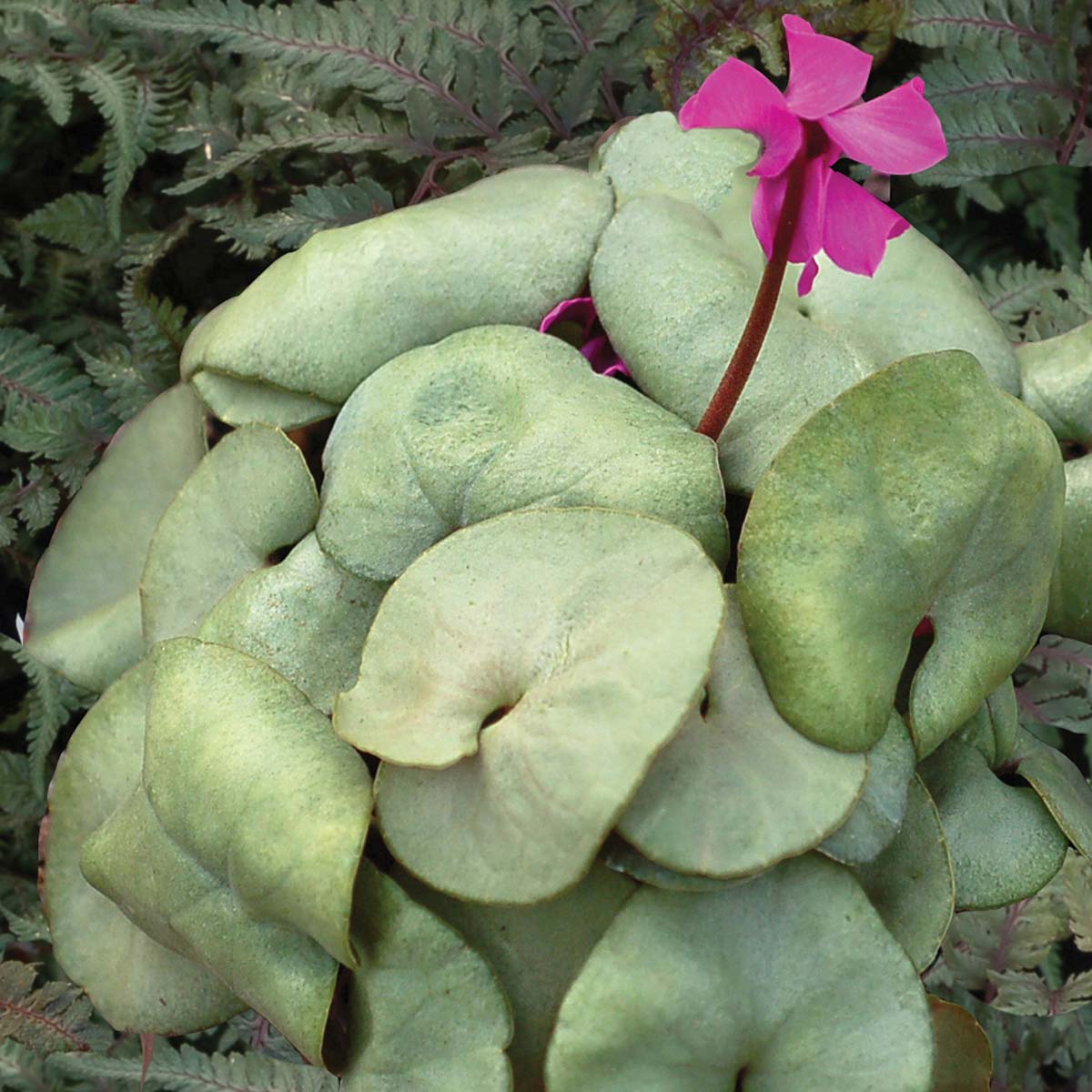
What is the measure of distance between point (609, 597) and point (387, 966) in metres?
0.21

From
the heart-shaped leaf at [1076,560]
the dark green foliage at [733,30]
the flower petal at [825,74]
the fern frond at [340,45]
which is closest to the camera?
the flower petal at [825,74]

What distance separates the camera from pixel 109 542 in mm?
863

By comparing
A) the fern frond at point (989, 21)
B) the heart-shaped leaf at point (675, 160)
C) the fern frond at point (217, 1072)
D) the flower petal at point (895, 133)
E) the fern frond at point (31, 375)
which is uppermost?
the flower petal at point (895, 133)

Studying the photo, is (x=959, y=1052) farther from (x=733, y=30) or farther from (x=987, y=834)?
(x=733, y=30)

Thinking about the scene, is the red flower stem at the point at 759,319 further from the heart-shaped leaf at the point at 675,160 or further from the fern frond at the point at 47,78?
the fern frond at the point at 47,78

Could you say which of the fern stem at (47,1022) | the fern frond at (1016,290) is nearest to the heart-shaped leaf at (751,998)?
the fern stem at (47,1022)

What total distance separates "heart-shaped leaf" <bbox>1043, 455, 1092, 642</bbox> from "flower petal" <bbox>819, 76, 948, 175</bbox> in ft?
0.93

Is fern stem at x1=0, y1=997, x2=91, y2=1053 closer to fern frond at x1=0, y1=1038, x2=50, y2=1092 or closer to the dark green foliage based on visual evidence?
fern frond at x1=0, y1=1038, x2=50, y2=1092

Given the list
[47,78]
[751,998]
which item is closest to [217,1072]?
[751,998]

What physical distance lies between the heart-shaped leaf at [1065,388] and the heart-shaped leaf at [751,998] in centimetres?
34

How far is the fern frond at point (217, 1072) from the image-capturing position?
90 cm

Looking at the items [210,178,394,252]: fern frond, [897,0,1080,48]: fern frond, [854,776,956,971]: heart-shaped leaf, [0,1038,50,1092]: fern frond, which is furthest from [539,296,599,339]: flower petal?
[0,1038,50,1092]: fern frond

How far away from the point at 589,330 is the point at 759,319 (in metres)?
0.19

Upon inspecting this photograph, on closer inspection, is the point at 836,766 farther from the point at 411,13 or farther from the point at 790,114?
the point at 411,13
